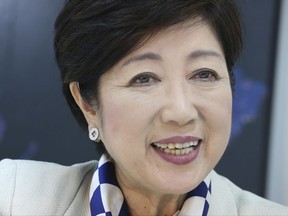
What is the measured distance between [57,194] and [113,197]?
17cm

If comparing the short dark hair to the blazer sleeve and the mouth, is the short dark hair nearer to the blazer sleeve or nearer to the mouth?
the mouth

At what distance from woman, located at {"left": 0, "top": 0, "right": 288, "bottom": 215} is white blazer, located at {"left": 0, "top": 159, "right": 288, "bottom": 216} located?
23mm

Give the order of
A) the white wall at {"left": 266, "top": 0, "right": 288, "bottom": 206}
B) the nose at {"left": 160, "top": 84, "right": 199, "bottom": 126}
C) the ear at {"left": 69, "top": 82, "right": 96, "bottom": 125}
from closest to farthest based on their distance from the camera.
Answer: the nose at {"left": 160, "top": 84, "right": 199, "bottom": 126}, the ear at {"left": 69, "top": 82, "right": 96, "bottom": 125}, the white wall at {"left": 266, "top": 0, "right": 288, "bottom": 206}

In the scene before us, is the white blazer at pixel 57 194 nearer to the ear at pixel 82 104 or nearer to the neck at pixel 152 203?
the neck at pixel 152 203

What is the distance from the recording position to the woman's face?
41.8 inches

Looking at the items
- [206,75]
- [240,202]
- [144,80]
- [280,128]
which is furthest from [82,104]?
[280,128]

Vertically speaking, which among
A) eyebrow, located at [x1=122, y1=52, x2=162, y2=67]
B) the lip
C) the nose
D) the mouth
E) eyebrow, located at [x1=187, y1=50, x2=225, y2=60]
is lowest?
the mouth

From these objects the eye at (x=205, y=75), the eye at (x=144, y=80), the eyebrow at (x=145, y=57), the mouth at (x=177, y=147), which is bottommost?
the mouth at (x=177, y=147)

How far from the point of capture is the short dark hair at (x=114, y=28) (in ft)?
3.53

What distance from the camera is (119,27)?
1090 mm

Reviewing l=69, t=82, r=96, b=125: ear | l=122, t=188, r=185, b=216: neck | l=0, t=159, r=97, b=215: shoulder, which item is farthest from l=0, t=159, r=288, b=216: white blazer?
l=69, t=82, r=96, b=125: ear

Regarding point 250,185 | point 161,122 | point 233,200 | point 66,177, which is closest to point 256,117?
point 250,185

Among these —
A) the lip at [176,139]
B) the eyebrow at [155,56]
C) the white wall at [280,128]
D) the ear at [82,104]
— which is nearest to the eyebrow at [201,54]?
the eyebrow at [155,56]

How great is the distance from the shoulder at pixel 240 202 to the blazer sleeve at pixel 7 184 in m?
0.56
